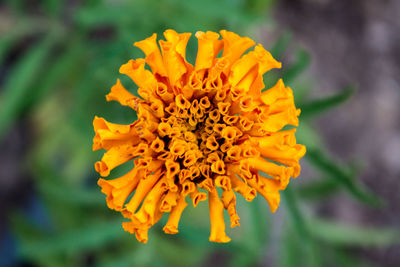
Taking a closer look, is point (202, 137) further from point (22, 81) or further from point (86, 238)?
point (22, 81)

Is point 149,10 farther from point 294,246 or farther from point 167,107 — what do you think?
point 294,246

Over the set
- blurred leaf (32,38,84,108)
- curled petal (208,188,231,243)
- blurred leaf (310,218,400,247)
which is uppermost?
blurred leaf (32,38,84,108)

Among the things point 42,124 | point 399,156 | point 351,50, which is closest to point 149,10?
point 42,124

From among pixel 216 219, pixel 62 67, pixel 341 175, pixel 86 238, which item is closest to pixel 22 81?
pixel 62 67

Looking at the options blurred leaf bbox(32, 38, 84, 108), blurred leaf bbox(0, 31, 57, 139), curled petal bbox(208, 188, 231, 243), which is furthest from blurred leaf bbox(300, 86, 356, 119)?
blurred leaf bbox(0, 31, 57, 139)

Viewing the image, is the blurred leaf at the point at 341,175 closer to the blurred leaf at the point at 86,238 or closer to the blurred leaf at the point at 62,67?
the blurred leaf at the point at 86,238

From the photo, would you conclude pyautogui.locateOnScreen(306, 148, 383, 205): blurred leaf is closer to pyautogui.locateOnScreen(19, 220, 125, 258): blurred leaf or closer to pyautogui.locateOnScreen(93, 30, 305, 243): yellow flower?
pyautogui.locateOnScreen(93, 30, 305, 243): yellow flower
